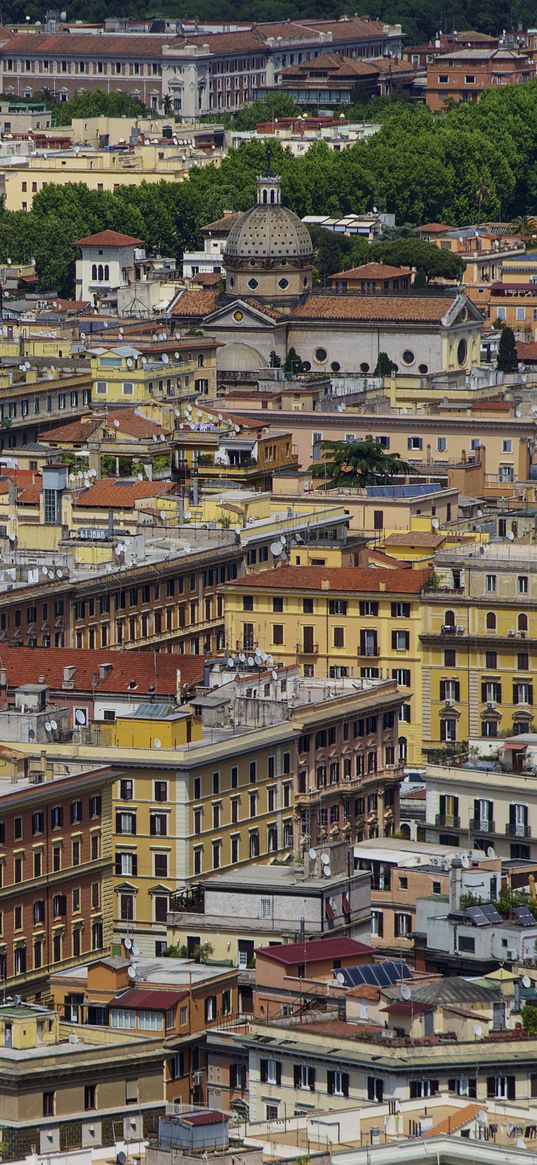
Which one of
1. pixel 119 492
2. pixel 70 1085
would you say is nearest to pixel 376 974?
pixel 70 1085

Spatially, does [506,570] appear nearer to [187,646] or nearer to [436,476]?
[187,646]

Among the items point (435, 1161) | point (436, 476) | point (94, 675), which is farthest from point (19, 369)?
point (435, 1161)

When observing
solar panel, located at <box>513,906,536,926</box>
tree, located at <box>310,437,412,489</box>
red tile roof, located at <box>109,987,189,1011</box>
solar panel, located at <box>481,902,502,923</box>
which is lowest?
red tile roof, located at <box>109,987,189,1011</box>

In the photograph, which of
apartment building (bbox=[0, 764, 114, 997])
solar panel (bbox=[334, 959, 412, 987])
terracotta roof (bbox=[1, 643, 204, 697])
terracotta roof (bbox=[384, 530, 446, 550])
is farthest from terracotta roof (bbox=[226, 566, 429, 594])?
solar panel (bbox=[334, 959, 412, 987])

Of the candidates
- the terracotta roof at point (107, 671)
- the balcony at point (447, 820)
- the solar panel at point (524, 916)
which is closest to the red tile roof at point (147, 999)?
the solar panel at point (524, 916)

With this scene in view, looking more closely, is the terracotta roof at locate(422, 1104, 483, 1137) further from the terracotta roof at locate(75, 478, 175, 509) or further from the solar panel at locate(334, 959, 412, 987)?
the terracotta roof at locate(75, 478, 175, 509)

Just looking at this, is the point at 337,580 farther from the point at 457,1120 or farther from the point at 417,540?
the point at 457,1120

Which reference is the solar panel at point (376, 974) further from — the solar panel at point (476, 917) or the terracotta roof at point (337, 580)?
the terracotta roof at point (337, 580)
